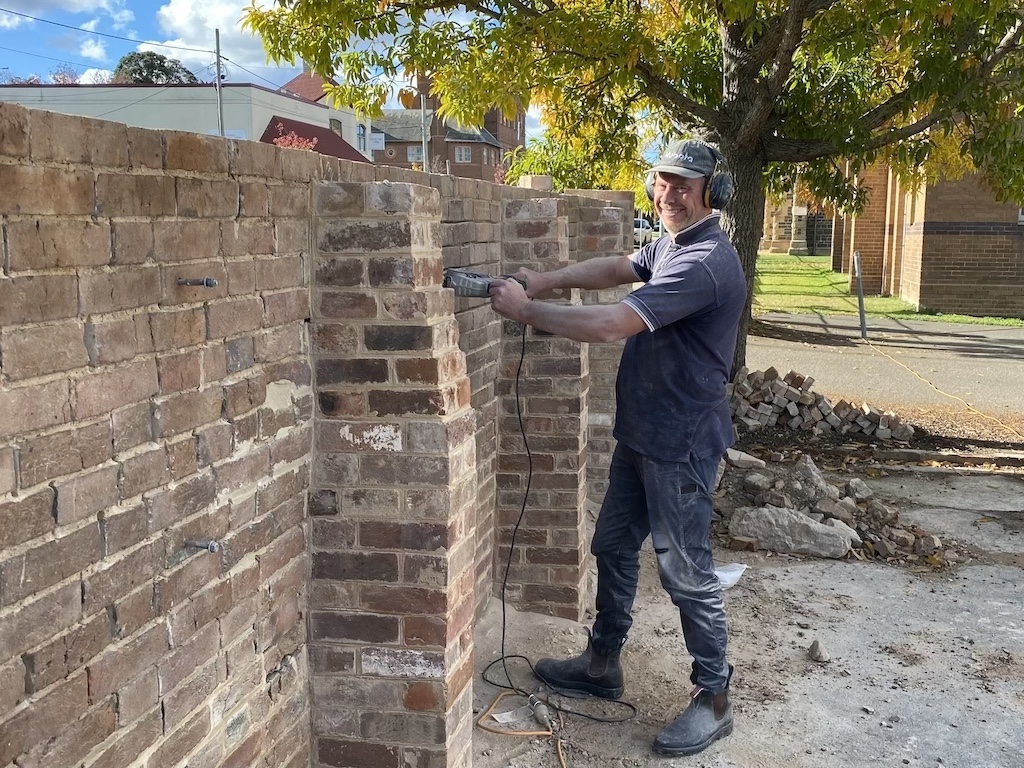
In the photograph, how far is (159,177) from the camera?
201 centimetres

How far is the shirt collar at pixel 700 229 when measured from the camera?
3.65 metres

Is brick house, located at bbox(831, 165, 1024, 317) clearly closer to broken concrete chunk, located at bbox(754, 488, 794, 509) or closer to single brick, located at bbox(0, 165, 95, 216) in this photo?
broken concrete chunk, located at bbox(754, 488, 794, 509)

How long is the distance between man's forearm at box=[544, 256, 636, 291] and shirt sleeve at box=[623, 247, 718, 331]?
65cm

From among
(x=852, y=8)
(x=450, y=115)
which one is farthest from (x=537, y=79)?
(x=852, y=8)

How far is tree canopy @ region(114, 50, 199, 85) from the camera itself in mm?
44719

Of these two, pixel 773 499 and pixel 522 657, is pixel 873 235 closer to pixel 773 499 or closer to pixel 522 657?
pixel 773 499

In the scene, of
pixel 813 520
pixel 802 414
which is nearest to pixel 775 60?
pixel 802 414

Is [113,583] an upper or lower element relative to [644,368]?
lower

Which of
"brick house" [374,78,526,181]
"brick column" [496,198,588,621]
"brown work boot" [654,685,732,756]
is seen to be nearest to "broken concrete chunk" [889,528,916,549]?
"brick column" [496,198,588,621]

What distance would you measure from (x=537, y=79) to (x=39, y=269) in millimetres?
7935

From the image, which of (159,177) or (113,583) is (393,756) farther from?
(159,177)

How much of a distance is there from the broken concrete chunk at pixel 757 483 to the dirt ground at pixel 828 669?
892 mm

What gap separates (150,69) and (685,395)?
4782 cm

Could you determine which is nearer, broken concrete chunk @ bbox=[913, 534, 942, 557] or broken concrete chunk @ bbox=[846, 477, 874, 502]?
broken concrete chunk @ bbox=[913, 534, 942, 557]
